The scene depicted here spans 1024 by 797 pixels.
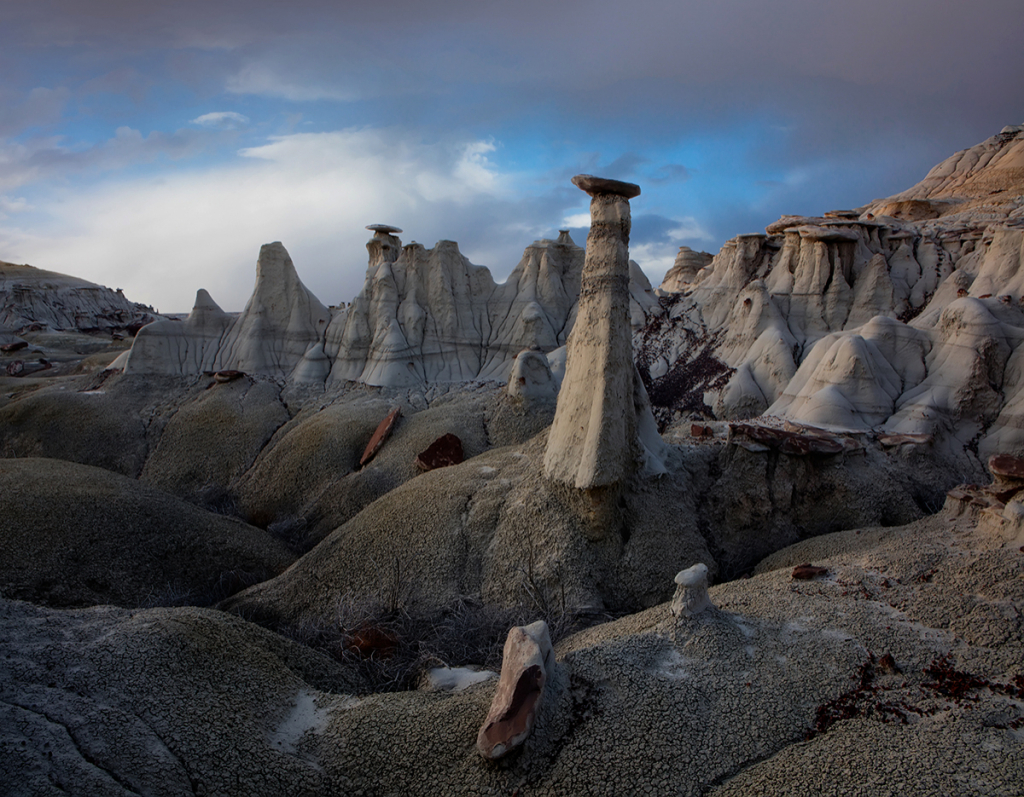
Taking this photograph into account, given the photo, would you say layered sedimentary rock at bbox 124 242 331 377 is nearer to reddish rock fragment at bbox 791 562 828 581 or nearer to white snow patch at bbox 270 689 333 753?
white snow patch at bbox 270 689 333 753

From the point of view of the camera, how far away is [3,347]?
3228 cm

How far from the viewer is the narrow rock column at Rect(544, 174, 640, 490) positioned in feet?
31.1

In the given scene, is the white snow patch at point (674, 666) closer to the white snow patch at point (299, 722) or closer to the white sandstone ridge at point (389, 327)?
the white snow patch at point (299, 722)

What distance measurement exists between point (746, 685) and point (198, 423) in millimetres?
18541

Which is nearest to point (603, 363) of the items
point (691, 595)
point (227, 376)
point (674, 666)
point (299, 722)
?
point (691, 595)

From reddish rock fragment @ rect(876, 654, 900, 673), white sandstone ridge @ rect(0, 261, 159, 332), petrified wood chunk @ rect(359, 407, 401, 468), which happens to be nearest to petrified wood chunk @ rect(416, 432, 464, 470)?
petrified wood chunk @ rect(359, 407, 401, 468)

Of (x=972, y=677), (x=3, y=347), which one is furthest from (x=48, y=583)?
(x=3, y=347)

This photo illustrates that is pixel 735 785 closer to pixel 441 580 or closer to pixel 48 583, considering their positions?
pixel 441 580

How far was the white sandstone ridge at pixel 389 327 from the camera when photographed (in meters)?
22.8

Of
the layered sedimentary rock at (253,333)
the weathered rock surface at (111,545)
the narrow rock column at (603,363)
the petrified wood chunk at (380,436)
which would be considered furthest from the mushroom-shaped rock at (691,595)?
the layered sedimentary rock at (253,333)

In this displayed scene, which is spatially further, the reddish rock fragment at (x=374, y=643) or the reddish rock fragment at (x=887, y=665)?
the reddish rock fragment at (x=374, y=643)

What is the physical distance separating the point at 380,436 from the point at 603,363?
9093 millimetres

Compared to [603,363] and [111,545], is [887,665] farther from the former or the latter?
[111,545]

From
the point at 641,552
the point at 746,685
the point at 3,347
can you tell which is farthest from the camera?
the point at 3,347
